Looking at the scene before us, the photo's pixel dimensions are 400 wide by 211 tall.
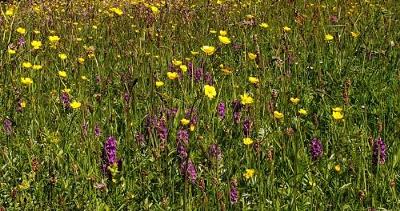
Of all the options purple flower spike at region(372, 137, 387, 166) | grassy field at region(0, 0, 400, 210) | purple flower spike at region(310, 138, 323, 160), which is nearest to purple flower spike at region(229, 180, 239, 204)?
grassy field at region(0, 0, 400, 210)

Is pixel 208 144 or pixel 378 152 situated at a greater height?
pixel 378 152

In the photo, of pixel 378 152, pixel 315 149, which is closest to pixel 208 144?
pixel 315 149

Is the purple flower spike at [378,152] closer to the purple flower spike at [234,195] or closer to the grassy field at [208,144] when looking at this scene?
the grassy field at [208,144]

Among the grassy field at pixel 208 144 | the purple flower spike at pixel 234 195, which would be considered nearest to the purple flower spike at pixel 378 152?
the grassy field at pixel 208 144

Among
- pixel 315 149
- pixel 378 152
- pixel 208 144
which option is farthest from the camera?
pixel 208 144

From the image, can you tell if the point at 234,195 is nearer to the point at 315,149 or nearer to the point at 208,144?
the point at 315,149

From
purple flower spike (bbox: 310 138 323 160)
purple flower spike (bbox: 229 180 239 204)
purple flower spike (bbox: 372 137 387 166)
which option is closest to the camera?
purple flower spike (bbox: 229 180 239 204)

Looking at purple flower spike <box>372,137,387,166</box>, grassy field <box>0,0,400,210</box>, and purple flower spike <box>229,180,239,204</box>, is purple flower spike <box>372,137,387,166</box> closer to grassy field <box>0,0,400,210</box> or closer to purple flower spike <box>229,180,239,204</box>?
grassy field <box>0,0,400,210</box>

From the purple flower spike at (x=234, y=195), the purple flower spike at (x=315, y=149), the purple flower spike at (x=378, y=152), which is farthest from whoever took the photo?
the purple flower spike at (x=315, y=149)

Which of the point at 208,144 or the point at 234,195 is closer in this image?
the point at 234,195

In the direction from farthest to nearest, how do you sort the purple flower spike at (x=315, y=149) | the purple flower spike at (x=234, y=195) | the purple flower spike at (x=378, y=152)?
the purple flower spike at (x=315, y=149), the purple flower spike at (x=378, y=152), the purple flower spike at (x=234, y=195)

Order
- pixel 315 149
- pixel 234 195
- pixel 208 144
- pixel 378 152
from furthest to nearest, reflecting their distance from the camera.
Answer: pixel 208 144, pixel 315 149, pixel 378 152, pixel 234 195

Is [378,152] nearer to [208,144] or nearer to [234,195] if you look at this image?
[234,195]

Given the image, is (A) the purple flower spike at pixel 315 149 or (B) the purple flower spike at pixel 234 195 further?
(A) the purple flower spike at pixel 315 149
